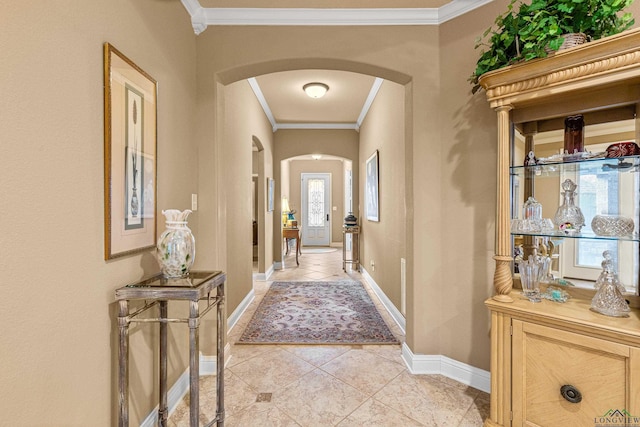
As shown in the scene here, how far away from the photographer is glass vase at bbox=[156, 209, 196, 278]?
1479 millimetres

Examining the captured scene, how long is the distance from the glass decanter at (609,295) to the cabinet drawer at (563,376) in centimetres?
19

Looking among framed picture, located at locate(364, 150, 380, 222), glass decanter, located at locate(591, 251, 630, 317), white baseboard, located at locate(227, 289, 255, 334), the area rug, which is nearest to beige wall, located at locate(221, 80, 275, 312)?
white baseboard, located at locate(227, 289, 255, 334)

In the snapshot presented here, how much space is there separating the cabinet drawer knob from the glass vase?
6.42 feet

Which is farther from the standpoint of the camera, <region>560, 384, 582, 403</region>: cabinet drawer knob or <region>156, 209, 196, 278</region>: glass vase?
<region>156, 209, 196, 278</region>: glass vase

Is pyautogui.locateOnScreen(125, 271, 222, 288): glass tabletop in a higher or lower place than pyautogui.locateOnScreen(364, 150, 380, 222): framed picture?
lower

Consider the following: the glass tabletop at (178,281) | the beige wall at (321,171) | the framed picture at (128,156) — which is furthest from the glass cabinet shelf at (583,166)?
the beige wall at (321,171)

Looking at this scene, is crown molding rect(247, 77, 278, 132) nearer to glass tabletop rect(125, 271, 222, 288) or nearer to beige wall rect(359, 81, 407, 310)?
beige wall rect(359, 81, 407, 310)

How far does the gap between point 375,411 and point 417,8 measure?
2.86m

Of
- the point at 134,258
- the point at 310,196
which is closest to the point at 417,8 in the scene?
the point at 134,258

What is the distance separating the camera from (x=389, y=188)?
12.0ft

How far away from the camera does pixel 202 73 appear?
7.61ft

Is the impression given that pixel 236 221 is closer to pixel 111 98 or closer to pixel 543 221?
pixel 111 98

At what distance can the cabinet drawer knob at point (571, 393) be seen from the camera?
54.1 inches

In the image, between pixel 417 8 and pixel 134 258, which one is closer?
pixel 134 258
